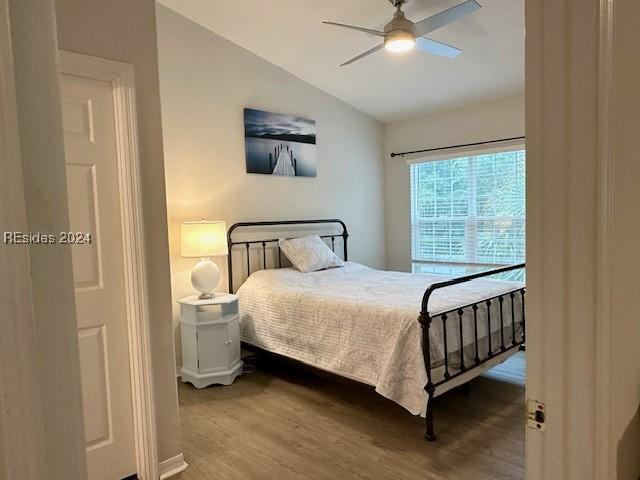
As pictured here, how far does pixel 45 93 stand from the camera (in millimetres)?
437

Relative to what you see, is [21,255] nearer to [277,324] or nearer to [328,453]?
[328,453]

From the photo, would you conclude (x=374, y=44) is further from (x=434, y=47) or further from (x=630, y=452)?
(x=630, y=452)

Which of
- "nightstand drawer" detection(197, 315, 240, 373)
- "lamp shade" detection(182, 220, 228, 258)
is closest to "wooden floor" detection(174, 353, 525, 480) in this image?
"nightstand drawer" detection(197, 315, 240, 373)

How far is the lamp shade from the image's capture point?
11.5 feet

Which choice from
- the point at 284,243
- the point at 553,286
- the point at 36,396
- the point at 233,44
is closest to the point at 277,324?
the point at 284,243

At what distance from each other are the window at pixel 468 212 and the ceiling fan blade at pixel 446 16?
7.06ft

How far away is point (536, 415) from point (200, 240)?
120 inches

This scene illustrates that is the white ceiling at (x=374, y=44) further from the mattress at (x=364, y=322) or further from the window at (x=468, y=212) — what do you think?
the mattress at (x=364, y=322)

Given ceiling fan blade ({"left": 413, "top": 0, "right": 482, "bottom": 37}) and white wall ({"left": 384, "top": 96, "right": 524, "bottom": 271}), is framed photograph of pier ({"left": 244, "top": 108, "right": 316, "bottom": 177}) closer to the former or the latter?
white wall ({"left": 384, "top": 96, "right": 524, "bottom": 271})

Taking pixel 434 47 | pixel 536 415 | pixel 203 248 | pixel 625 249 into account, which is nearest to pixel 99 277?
pixel 203 248

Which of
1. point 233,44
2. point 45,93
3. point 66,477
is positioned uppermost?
point 233,44

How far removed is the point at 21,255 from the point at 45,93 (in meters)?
0.16

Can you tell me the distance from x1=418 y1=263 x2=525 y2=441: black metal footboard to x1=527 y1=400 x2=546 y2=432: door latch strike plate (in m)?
1.64

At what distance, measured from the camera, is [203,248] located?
3.51 m
